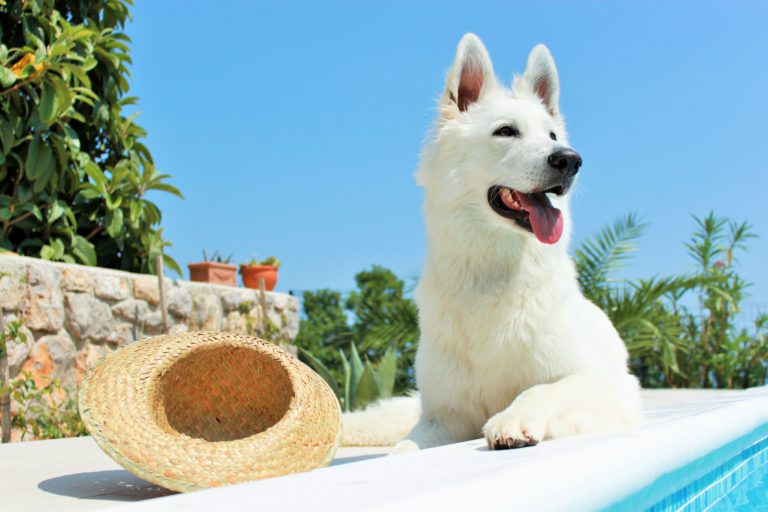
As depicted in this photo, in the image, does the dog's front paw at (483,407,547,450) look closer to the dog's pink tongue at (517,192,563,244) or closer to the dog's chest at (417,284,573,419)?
the dog's chest at (417,284,573,419)

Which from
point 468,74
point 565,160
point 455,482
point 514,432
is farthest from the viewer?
point 468,74

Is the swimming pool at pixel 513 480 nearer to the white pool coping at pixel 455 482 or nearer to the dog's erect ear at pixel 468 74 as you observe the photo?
the white pool coping at pixel 455 482

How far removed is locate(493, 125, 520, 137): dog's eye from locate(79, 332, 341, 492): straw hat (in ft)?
3.91

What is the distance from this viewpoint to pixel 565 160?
8.36 feet

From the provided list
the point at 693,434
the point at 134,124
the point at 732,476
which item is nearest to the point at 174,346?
the point at 693,434

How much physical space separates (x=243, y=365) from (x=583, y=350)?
1418mm

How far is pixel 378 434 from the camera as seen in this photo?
12.5 feet

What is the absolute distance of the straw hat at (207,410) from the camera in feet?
7.54

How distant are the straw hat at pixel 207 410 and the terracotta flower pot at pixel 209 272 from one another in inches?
184

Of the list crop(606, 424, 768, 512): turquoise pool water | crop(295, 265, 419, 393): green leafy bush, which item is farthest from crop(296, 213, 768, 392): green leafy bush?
crop(606, 424, 768, 512): turquoise pool water

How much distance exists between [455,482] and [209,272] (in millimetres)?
6554

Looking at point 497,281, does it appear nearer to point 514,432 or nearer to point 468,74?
point 514,432

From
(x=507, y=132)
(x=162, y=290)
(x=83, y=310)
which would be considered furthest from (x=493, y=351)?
(x=162, y=290)

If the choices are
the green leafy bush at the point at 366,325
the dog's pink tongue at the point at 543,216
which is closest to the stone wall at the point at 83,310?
the green leafy bush at the point at 366,325
